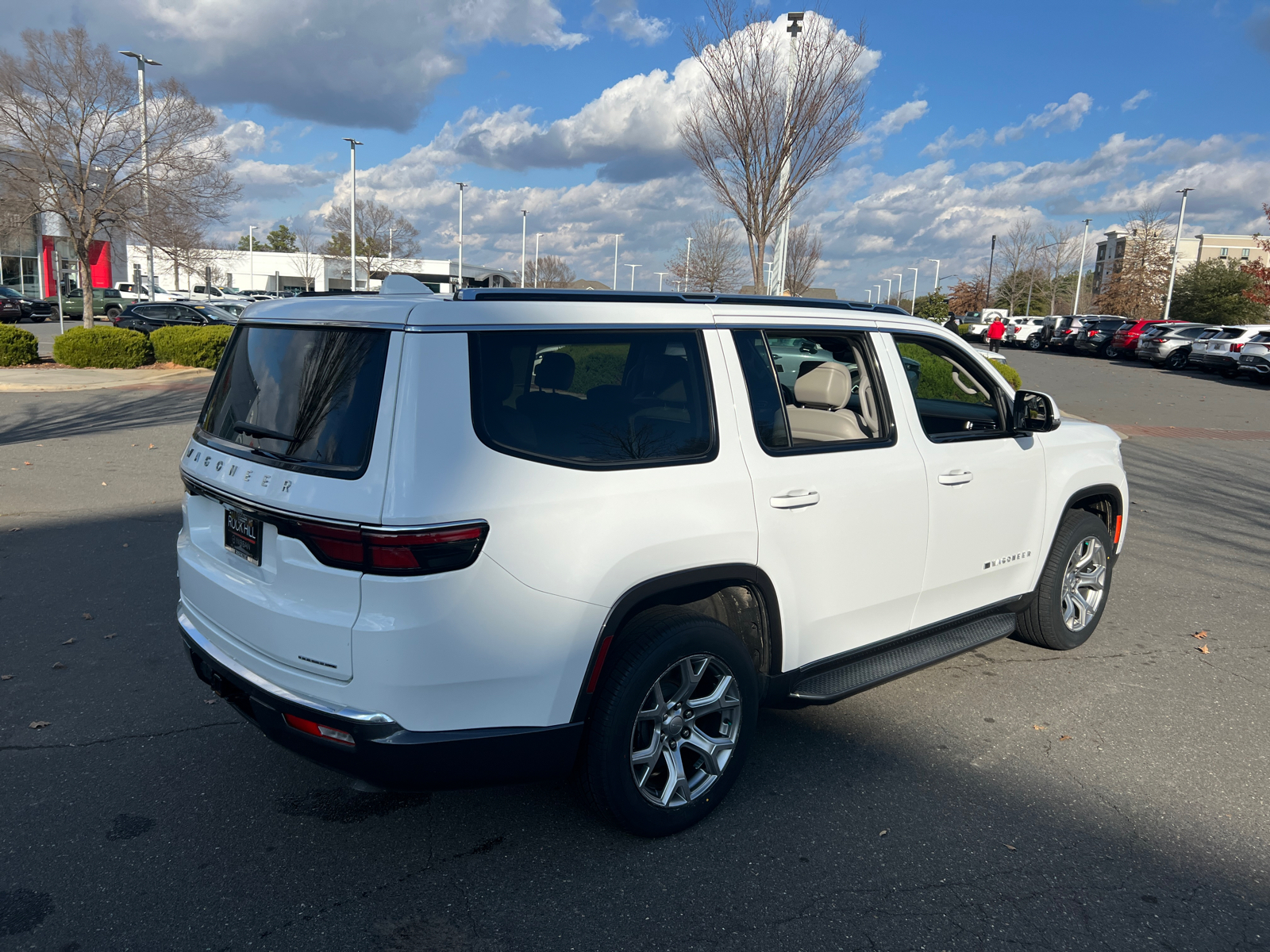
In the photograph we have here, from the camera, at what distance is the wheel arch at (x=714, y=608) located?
9.68ft

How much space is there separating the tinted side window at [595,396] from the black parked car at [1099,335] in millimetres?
41402

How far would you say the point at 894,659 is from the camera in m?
4.00

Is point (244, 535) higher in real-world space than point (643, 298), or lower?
lower

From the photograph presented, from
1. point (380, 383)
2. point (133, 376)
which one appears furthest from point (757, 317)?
point (133, 376)

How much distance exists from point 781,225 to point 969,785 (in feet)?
56.5

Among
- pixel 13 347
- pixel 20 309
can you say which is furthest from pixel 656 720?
pixel 20 309

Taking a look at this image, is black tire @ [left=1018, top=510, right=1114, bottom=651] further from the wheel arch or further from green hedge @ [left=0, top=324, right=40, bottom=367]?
green hedge @ [left=0, top=324, right=40, bottom=367]

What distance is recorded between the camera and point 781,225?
19.6 meters

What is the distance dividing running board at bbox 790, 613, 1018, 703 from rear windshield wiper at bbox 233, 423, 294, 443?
211 centimetres

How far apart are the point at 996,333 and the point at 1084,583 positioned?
150ft

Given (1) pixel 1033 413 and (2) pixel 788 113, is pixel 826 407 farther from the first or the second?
(2) pixel 788 113

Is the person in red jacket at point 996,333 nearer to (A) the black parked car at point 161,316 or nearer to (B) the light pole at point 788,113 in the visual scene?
(B) the light pole at point 788,113

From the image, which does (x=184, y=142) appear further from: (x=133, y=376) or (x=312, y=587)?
(x=312, y=587)

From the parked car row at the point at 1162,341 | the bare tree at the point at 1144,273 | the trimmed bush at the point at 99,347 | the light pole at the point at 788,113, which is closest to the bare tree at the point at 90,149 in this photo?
the trimmed bush at the point at 99,347
